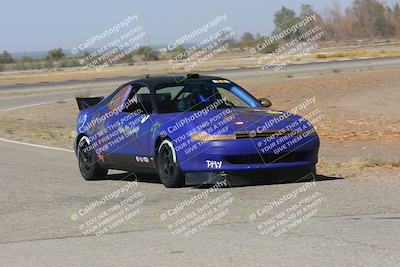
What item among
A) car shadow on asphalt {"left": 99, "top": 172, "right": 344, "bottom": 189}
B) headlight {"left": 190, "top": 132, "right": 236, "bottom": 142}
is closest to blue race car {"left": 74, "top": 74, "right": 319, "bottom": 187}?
headlight {"left": 190, "top": 132, "right": 236, "bottom": 142}

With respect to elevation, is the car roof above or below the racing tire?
above

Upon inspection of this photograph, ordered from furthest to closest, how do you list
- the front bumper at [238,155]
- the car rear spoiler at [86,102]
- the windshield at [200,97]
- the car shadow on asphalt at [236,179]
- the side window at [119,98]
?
the car rear spoiler at [86,102], the side window at [119,98], the windshield at [200,97], the car shadow on asphalt at [236,179], the front bumper at [238,155]

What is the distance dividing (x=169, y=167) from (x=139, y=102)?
127 cm

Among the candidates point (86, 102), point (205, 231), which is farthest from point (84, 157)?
point (205, 231)

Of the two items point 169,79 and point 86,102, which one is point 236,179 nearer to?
point 169,79

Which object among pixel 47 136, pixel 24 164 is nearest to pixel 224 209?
pixel 24 164

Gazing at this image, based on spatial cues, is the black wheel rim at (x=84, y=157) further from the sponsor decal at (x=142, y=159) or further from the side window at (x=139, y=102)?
the sponsor decal at (x=142, y=159)

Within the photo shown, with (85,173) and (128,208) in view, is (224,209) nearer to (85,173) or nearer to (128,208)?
(128,208)

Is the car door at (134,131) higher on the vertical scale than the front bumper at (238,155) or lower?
higher

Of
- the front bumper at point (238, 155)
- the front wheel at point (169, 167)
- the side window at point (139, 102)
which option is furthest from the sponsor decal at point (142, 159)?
the front bumper at point (238, 155)

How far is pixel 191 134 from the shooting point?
31.2 feet

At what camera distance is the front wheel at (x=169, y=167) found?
970cm

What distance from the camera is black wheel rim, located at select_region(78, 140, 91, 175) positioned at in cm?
1151

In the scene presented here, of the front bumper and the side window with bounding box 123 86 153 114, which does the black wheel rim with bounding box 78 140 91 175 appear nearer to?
the side window with bounding box 123 86 153 114
